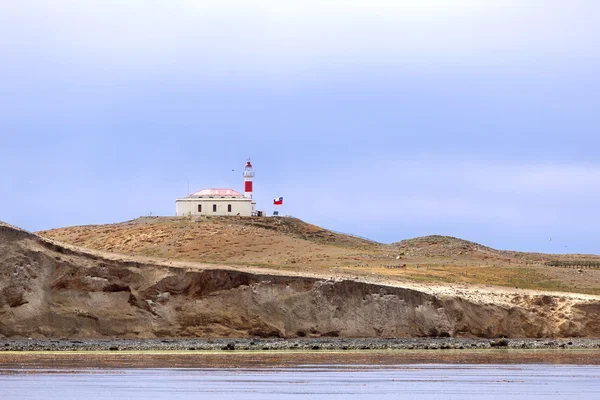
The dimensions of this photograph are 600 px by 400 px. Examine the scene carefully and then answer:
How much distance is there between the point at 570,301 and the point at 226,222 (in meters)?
42.0

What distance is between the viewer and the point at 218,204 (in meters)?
120

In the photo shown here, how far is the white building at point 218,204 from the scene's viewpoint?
120 meters

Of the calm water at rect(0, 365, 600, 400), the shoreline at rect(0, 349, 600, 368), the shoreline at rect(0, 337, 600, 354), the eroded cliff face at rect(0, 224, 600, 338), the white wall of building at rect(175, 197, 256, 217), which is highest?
the white wall of building at rect(175, 197, 256, 217)

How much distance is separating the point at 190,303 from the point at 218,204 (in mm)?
48606

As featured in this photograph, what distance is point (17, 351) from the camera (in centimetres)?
6162

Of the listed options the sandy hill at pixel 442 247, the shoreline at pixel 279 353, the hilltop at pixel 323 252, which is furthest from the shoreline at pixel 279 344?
the sandy hill at pixel 442 247

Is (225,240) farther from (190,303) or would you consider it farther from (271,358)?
(271,358)

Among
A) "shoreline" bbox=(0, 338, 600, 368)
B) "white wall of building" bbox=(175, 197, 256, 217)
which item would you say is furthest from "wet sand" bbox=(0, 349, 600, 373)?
"white wall of building" bbox=(175, 197, 256, 217)

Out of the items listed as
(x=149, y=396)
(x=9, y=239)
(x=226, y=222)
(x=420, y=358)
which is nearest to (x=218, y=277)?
(x=9, y=239)

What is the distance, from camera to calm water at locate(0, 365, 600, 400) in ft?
131

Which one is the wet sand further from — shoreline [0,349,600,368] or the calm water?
the calm water

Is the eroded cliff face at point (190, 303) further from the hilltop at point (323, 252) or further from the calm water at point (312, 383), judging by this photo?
the calm water at point (312, 383)

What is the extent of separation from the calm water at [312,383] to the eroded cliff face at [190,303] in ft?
66.0

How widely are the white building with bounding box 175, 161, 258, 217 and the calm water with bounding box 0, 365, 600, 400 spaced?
68130 millimetres
